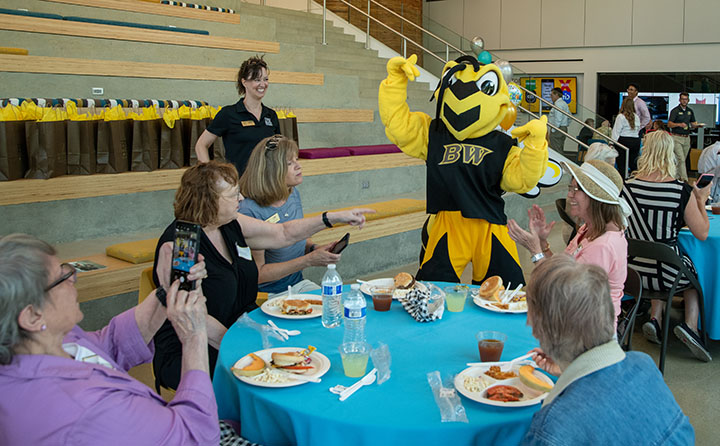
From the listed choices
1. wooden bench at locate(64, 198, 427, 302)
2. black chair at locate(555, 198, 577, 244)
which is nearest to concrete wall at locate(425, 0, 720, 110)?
black chair at locate(555, 198, 577, 244)

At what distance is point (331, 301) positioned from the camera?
2.38m

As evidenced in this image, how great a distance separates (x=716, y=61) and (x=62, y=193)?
1163 centimetres

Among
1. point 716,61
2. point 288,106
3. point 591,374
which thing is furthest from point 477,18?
point 591,374

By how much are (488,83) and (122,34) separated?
3538 millimetres

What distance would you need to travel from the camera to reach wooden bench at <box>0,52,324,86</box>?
4.87 m

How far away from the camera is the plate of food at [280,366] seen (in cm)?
188

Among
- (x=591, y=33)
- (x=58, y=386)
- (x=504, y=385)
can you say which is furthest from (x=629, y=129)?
(x=58, y=386)

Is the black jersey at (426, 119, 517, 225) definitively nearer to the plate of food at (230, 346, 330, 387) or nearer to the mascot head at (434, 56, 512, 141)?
the mascot head at (434, 56, 512, 141)

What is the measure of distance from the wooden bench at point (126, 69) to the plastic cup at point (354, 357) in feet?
13.4

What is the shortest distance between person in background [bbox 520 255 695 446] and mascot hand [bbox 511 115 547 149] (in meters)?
1.67

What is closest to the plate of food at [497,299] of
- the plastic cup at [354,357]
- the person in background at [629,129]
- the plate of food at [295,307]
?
the plate of food at [295,307]

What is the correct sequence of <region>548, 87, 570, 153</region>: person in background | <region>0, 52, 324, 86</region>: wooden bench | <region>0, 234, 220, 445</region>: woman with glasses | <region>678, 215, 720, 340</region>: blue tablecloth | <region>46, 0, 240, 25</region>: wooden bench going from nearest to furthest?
<region>0, 234, 220, 445</region>: woman with glasses, <region>678, 215, 720, 340</region>: blue tablecloth, <region>0, 52, 324, 86</region>: wooden bench, <region>46, 0, 240, 25</region>: wooden bench, <region>548, 87, 570, 153</region>: person in background

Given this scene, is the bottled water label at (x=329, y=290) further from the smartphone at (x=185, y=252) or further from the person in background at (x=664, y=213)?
the person in background at (x=664, y=213)

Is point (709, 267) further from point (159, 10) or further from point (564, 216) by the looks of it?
point (159, 10)
